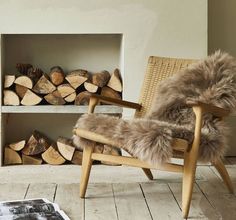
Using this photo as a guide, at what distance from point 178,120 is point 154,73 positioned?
1.36 feet

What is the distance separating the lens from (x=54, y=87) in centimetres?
366

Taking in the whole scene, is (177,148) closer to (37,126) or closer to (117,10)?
(117,10)

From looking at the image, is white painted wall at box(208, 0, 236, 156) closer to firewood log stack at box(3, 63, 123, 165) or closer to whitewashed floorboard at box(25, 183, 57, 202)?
firewood log stack at box(3, 63, 123, 165)

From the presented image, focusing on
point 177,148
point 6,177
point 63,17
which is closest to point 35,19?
point 63,17

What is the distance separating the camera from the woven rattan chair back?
10.5ft

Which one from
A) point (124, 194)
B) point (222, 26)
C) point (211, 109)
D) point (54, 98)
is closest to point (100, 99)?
point (124, 194)

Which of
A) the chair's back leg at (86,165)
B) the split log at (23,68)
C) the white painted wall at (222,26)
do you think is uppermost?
the white painted wall at (222,26)

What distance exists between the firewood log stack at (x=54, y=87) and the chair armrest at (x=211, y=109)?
1.11m

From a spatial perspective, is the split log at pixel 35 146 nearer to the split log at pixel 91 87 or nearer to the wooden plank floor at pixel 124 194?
the wooden plank floor at pixel 124 194

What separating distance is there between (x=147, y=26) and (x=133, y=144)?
1.30 meters

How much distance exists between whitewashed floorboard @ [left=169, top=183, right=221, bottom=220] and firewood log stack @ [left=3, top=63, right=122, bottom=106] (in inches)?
38.8

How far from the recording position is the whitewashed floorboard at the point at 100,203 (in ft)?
8.46

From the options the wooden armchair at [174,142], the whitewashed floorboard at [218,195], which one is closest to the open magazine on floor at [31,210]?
the wooden armchair at [174,142]

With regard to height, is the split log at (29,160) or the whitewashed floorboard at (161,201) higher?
the whitewashed floorboard at (161,201)
